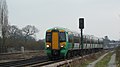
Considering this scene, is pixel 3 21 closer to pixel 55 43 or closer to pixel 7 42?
pixel 7 42

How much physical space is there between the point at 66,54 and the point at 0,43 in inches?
1224

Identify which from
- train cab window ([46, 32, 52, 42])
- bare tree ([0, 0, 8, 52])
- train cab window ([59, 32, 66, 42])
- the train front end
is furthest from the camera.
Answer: bare tree ([0, 0, 8, 52])

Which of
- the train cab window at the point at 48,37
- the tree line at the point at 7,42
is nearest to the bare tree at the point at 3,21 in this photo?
the tree line at the point at 7,42

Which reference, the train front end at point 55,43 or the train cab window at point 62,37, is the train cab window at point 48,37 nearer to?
the train front end at point 55,43

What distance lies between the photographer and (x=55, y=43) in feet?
122

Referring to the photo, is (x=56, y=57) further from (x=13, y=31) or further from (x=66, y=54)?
(x=13, y=31)

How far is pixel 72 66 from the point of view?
26750 mm

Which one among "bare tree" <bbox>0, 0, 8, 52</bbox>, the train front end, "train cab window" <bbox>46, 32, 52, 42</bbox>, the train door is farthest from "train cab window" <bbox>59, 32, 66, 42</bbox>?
"bare tree" <bbox>0, 0, 8, 52</bbox>

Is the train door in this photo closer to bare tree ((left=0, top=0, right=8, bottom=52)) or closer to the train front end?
the train front end

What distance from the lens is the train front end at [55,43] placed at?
37.2 metres

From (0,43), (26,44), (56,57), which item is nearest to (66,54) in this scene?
(56,57)

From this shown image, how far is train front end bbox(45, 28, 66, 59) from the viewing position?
3722cm

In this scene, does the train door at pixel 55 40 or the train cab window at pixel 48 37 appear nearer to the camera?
the train door at pixel 55 40

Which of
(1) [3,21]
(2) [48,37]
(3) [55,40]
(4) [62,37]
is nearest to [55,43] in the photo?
(3) [55,40]
